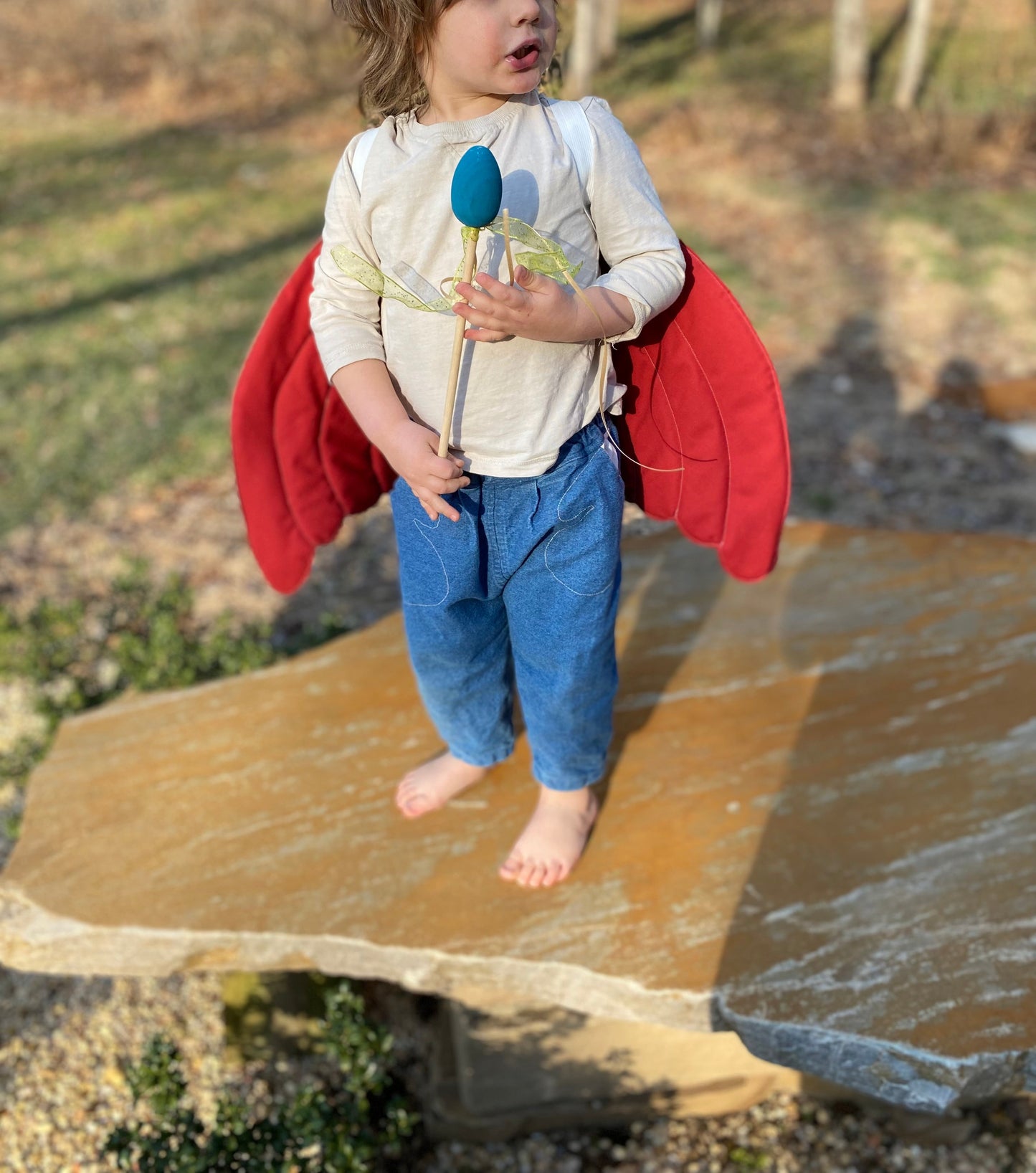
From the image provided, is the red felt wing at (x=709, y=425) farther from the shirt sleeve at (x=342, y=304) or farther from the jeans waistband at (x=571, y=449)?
the shirt sleeve at (x=342, y=304)

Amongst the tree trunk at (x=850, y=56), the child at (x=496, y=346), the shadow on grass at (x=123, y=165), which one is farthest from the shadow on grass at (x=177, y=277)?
the child at (x=496, y=346)

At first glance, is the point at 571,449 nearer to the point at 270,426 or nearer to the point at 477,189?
the point at 477,189

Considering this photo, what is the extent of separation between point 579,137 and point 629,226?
152 millimetres

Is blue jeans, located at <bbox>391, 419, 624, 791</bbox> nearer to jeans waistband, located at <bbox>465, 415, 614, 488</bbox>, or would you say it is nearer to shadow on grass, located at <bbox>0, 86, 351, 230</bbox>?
jeans waistband, located at <bbox>465, 415, 614, 488</bbox>

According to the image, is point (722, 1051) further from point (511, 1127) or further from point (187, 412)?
point (187, 412)

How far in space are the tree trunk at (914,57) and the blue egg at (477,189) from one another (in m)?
8.06

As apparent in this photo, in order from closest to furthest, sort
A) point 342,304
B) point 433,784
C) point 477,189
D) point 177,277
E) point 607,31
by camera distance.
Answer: point 477,189
point 342,304
point 433,784
point 177,277
point 607,31

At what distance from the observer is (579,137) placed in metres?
1.66

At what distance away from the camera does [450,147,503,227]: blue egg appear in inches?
57.1

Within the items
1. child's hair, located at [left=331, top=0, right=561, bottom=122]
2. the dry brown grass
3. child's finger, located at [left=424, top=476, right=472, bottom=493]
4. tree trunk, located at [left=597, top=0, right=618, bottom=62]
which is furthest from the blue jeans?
tree trunk, located at [left=597, top=0, right=618, bottom=62]

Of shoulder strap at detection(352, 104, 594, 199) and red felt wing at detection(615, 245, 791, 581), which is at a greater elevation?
shoulder strap at detection(352, 104, 594, 199)

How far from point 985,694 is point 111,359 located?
4794mm

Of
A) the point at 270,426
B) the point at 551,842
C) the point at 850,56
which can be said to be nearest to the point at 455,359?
the point at 270,426

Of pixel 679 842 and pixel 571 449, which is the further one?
pixel 679 842
